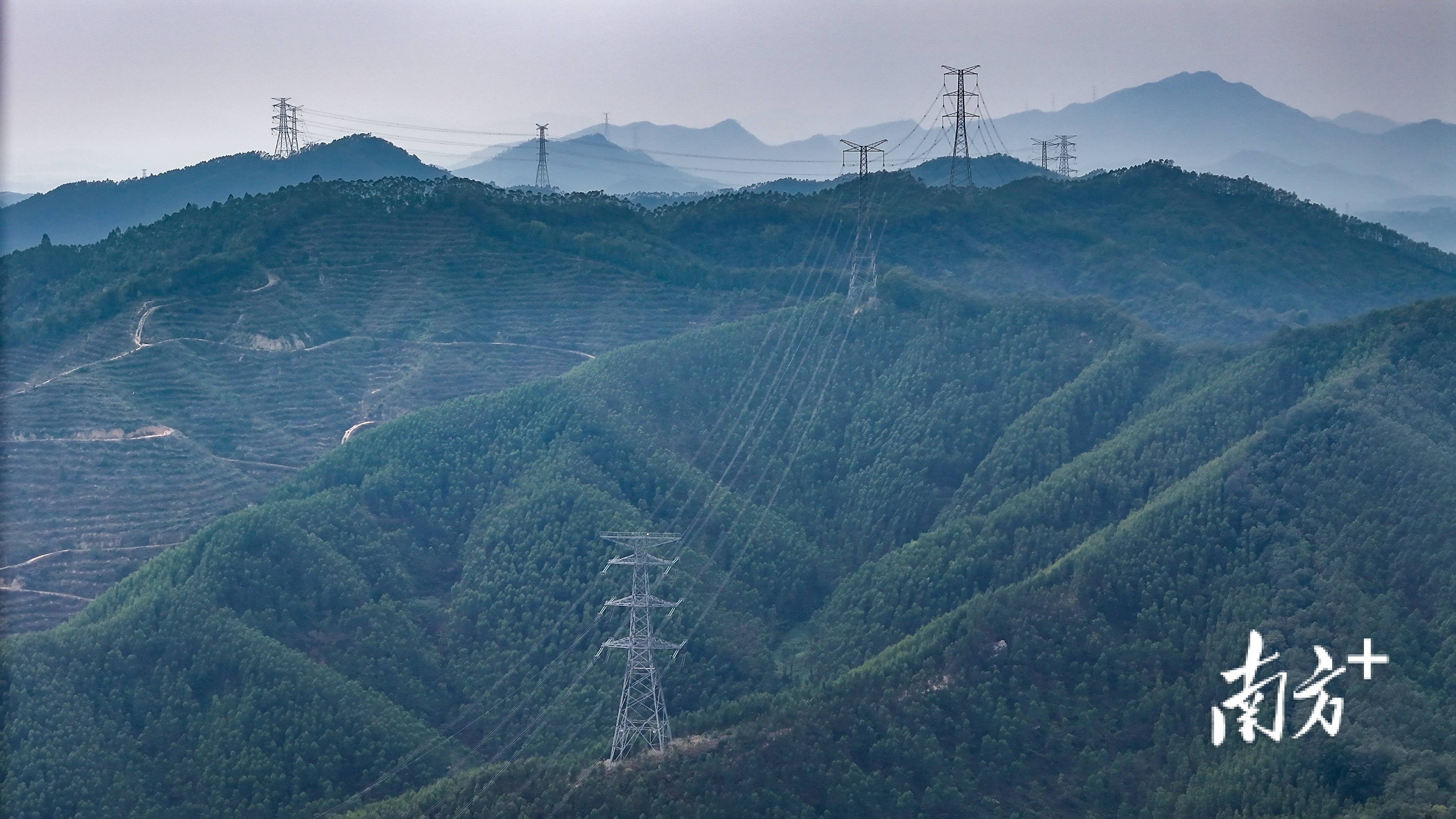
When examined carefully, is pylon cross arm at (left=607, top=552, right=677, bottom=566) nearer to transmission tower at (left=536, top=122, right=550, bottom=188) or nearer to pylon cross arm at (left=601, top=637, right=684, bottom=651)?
pylon cross arm at (left=601, top=637, right=684, bottom=651)

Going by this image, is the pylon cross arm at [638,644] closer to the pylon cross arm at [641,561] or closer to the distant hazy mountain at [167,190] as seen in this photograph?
the pylon cross arm at [641,561]

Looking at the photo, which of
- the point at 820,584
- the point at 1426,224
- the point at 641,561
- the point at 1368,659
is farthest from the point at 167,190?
the point at 1426,224

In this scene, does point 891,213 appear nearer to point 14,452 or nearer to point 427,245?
point 427,245

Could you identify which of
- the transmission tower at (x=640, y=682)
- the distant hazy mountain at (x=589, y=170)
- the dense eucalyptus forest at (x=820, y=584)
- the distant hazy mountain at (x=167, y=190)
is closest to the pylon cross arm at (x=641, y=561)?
the transmission tower at (x=640, y=682)

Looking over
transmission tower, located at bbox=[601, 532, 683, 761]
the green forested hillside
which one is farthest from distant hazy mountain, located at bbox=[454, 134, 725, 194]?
transmission tower, located at bbox=[601, 532, 683, 761]

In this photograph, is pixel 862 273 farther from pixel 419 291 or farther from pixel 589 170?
pixel 589 170
